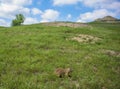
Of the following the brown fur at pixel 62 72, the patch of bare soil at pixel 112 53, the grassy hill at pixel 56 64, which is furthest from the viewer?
the patch of bare soil at pixel 112 53

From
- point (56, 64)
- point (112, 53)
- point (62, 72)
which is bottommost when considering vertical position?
point (62, 72)

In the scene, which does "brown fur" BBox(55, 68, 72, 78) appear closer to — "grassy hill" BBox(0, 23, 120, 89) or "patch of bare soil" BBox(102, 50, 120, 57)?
"grassy hill" BBox(0, 23, 120, 89)

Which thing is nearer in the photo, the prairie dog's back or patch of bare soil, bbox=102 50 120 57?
the prairie dog's back

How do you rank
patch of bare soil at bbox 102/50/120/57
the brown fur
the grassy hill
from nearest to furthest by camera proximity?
1. the grassy hill
2. the brown fur
3. patch of bare soil at bbox 102/50/120/57

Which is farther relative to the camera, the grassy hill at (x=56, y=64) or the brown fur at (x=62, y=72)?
the brown fur at (x=62, y=72)

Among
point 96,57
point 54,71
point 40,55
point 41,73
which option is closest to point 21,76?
point 41,73

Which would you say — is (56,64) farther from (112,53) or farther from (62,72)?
(112,53)

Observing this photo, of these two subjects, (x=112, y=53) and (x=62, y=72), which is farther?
(x=112, y=53)

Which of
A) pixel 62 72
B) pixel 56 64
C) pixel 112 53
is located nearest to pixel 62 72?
pixel 62 72

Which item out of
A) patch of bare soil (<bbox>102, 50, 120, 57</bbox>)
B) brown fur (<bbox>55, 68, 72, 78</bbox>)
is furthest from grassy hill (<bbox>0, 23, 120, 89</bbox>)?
brown fur (<bbox>55, 68, 72, 78</bbox>)

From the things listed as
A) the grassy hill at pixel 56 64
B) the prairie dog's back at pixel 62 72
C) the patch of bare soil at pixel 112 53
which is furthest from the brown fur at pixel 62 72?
the patch of bare soil at pixel 112 53

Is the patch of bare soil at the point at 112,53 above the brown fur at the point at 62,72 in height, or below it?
above

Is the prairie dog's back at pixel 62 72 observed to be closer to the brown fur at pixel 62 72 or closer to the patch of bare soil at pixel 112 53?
the brown fur at pixel 62 72

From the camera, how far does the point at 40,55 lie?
19.9 metres
